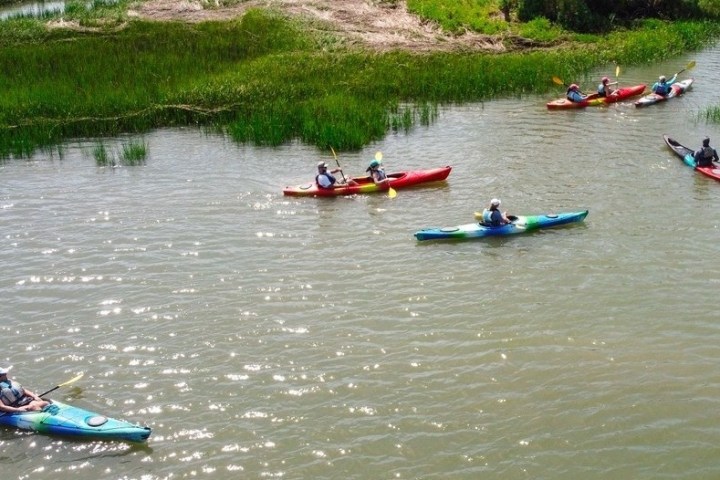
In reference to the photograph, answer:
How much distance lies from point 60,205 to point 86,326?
633cm

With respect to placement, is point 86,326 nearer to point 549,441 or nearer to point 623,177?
point 549,441

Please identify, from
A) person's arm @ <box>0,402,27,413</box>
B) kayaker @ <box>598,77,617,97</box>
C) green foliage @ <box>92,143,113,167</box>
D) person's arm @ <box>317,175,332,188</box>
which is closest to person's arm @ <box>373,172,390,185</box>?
person's arm @ <box>317,175,332,188</box>

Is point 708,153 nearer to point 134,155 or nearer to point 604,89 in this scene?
point 604,89

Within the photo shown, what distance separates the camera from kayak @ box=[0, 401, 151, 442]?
Result: 9938mm

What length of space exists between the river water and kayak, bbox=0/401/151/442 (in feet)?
0.59

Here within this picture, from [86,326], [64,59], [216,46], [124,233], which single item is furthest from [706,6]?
[86,326]

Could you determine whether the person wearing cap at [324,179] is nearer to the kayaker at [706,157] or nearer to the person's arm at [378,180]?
the person's arm at [378,180]

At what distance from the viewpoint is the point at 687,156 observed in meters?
19.9

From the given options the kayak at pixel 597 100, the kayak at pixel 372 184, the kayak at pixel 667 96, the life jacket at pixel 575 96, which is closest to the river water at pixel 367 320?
the kayak at pixel 372 184

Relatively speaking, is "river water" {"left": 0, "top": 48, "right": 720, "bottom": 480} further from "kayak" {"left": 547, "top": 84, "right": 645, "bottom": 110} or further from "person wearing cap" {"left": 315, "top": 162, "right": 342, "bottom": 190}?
"kayak" {"left": 547, "top": 84, "right": 645, "bottom": 110}

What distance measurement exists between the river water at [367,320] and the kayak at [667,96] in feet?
16.9

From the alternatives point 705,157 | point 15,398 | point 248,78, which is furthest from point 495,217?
point 248,78

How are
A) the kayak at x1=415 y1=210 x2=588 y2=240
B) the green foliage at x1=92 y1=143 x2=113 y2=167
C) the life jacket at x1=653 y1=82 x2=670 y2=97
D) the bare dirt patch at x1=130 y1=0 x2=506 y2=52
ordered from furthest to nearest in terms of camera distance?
the bare dirt patch at x1=130 y1=0 x2=506 y2=52 → the life jacket at x1=653 y1=82 x2=670 y2=97 → the green foliage at x1=92 y1=143 x2=113 y2=167 → the kayak at x1=415 y1=210 x2=588 y2=240

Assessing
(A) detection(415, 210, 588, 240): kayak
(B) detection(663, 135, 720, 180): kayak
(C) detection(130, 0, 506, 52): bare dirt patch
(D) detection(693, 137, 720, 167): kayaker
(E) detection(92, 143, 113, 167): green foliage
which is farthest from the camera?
(C) detection(130, 0, 506, 52): bare dirt patch
